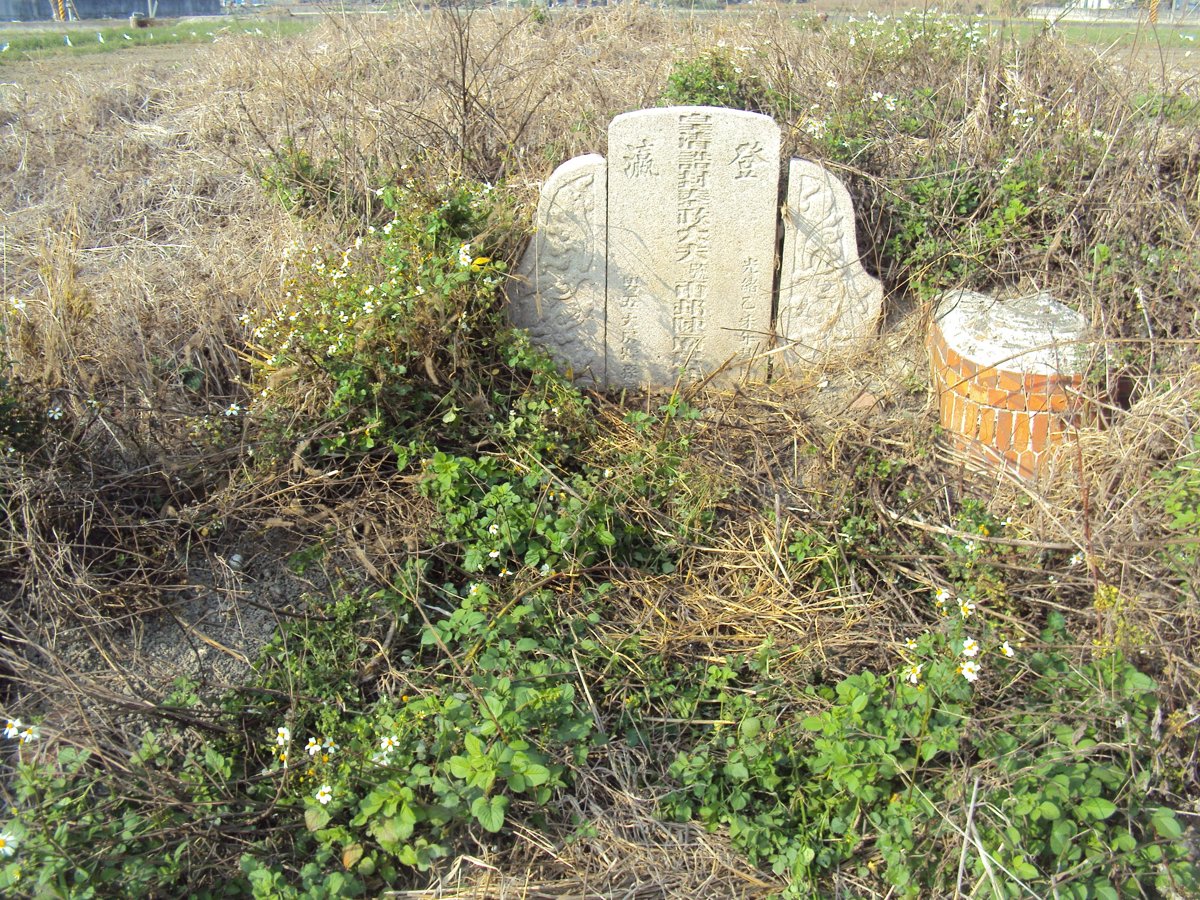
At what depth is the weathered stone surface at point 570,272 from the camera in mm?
4105

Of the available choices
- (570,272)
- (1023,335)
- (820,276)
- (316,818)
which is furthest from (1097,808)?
(570,272)

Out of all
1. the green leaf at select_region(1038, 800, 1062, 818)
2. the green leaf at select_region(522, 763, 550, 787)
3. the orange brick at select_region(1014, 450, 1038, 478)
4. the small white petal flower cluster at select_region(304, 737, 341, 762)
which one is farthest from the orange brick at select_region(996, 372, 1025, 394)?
the small white petal flower cluster at select_region(304, 737, 341, 762)

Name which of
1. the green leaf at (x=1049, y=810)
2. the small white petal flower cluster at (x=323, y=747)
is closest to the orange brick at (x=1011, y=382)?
the green leaf at (x=1049, y=810)

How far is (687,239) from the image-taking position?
4188 mm

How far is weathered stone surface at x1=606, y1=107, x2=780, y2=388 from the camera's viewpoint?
403cm

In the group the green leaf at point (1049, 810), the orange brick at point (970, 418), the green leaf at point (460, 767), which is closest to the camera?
the green leaf at point (1049, 810)

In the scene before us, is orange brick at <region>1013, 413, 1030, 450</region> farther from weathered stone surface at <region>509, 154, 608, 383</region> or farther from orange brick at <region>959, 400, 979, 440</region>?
weathered stone surface at <region>509, 154, 608, 383</region>

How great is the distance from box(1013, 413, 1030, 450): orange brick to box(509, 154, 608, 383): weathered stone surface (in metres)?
1.81

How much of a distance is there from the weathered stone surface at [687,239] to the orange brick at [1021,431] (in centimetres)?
121

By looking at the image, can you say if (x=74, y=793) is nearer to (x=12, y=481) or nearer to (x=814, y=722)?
(x=12, y=481)

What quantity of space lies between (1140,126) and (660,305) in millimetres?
2517

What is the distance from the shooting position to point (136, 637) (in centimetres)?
309

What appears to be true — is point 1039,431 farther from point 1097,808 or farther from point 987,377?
point 1097,808

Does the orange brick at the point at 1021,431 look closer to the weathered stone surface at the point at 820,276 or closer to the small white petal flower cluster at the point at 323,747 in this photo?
the weathered stone surface at the point at 820,276
